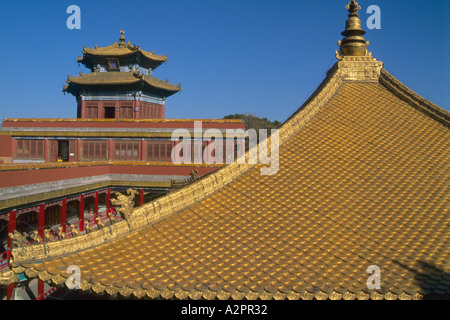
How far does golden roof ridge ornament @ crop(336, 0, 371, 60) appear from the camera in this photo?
9.59 meters

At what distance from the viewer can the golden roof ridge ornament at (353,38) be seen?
9.59 meters

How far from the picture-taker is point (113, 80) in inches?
1114

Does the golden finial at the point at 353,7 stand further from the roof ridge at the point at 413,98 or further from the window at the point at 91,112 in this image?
the window at the point at 91,112

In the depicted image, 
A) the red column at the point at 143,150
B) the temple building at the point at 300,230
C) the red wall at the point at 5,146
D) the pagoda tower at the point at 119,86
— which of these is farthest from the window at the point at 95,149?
the temple building at the point at 300,230

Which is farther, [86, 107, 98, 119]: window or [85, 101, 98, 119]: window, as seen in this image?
[85, 101, 98, 119]: window

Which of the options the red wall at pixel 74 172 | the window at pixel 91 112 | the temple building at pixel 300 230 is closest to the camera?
the temple building at pixel 300 230

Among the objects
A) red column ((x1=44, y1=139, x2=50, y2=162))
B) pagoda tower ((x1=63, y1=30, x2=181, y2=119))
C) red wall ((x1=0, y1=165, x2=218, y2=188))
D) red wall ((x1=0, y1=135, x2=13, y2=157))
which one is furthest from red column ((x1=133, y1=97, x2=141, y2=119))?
red wall ((x1=0, y1=135, x2=13, y2=157))

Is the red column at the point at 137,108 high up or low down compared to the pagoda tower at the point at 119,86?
down

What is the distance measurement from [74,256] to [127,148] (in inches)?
841

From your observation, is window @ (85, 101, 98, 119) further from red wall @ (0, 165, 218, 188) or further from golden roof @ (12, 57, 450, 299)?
golden roof @ (12, 57, 450, 299)

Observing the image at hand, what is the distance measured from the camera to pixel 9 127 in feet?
84.4

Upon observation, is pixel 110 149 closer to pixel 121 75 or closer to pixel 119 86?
pixel 119 86

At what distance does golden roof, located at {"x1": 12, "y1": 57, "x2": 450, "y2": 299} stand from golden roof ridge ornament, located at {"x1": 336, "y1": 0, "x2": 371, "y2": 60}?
7.76ft
